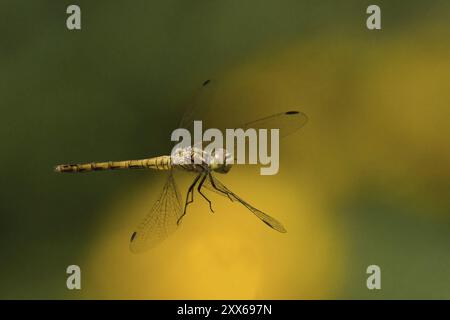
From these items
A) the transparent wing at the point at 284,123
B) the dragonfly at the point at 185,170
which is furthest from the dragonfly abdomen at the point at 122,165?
the transparent wing at the point at 284,123

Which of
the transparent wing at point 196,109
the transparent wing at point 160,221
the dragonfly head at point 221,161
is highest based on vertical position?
the transparent wing at point 196,109

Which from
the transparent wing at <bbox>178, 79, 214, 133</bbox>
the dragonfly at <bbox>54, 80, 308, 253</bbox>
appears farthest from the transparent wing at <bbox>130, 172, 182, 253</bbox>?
the transparent wing at <bbox>178, 79, 214, 133</bbox>

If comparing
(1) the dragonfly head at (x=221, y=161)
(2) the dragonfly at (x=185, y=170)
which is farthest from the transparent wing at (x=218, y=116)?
(1) the dragonfly head at (x=221, y=161)

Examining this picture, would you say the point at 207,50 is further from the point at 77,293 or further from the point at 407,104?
the point at 77,293

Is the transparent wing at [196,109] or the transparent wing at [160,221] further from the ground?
the transparent wing at [196,109]

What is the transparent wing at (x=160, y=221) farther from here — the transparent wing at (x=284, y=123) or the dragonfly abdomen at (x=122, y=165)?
the transparent wing at (x=284, y=123)

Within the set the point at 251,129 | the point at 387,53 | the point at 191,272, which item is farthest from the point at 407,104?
the point at 191,272
